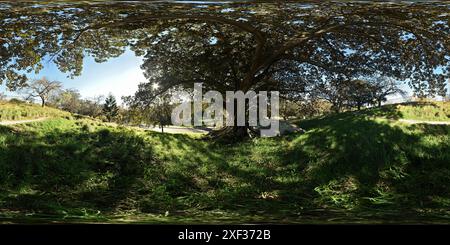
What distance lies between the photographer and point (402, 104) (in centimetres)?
260

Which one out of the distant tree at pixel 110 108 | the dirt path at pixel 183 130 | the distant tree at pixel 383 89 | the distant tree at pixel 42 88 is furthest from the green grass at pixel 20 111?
the distant tree at pixel 383 89

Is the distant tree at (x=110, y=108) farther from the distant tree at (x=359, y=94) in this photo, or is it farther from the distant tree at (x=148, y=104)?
the distant tree at (x=359, y=94)

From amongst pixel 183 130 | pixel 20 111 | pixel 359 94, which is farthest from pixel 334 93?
pixel 20 111

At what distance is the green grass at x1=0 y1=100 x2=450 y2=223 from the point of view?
241cm

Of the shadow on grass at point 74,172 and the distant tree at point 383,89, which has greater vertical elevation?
the distant tree at point 383,89

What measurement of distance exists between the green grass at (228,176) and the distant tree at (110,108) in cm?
6

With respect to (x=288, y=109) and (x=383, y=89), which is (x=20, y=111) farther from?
(x=383, y=89)

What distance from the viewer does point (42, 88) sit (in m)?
2.62

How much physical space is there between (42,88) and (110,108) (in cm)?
47

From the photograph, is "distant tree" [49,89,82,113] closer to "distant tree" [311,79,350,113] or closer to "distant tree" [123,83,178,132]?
"distant tree" [123,83,178,132]

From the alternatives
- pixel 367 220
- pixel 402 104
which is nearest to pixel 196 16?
pixel 402 104

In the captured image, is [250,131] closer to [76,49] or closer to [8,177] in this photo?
[76,49]

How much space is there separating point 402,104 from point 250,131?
0.92 meters

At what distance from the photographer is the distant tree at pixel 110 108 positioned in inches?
97.7
